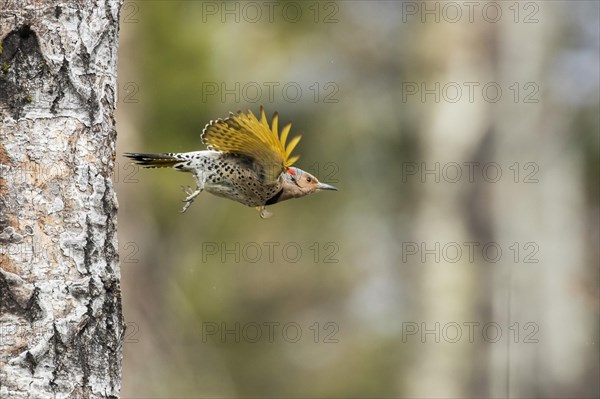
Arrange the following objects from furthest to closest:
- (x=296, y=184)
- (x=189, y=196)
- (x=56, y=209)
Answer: (x=296, y=184)
(x=189, y=196)
(x=56, y=209)

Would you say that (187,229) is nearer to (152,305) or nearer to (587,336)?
(152,305)

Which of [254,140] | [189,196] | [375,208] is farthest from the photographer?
[375,208]

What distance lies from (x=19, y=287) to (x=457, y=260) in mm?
10238

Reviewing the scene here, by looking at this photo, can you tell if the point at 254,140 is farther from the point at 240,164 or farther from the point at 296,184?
the point at 296,184

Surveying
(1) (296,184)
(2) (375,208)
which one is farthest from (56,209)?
(2) (375,208)

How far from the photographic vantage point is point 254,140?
539 cm

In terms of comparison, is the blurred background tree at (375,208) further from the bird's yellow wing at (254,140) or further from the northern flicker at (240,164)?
the bird's yellow wing at (254,140)

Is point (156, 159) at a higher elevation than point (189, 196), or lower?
higher

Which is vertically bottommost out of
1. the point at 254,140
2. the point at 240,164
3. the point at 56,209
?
the point at 56,209

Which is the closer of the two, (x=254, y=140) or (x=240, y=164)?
(x=254, y=140)

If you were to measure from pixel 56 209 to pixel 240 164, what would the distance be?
203cm

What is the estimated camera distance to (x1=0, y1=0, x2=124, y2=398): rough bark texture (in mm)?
3684

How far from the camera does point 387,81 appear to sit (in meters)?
16.0

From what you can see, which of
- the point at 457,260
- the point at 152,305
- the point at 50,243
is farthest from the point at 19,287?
the point at 457,260
